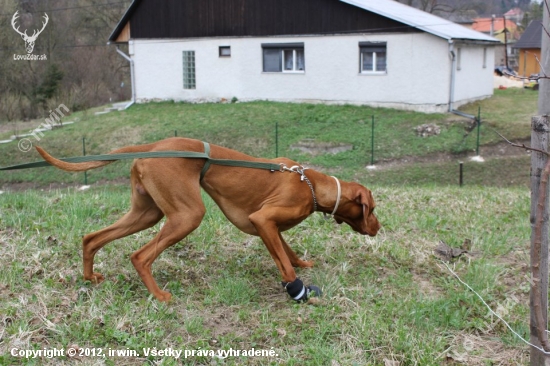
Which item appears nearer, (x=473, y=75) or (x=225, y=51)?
(x=473, y=75)

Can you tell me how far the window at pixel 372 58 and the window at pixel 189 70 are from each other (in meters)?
8.38

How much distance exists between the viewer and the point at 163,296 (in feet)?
15.6

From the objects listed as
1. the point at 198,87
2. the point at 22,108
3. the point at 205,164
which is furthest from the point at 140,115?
the point at 205,164

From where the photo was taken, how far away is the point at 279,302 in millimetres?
4941

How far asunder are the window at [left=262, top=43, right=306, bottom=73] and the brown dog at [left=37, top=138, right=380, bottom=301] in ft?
72.4

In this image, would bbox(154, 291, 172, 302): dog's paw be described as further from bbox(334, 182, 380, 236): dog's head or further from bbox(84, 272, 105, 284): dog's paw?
bbox(334, 182, 380, 236): dog's head

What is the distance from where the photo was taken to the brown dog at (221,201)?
4758 mm

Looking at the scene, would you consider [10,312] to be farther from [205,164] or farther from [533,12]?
[533,12]

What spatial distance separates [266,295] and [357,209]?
1.09 meters

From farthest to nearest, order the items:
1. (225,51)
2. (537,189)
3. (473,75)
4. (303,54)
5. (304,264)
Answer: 1. (225,51)
2. (473,75)
3. (303,54)
4. (304,264)
5. (537,189)

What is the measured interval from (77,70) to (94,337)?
37063 mm

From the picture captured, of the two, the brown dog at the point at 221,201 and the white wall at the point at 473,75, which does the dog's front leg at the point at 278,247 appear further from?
the white wall at the point at 473,75

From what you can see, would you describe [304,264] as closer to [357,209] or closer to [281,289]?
[281,289]

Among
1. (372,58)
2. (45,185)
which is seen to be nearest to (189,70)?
(372,58)
